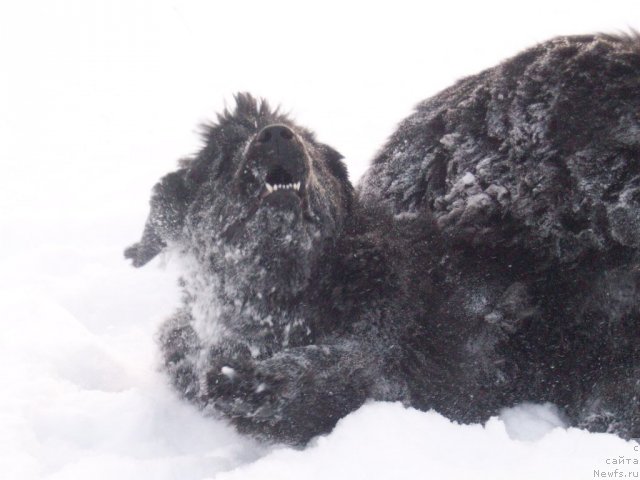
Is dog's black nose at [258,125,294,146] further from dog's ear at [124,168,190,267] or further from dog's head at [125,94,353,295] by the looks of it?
dog's ear at [124,168,190,267]

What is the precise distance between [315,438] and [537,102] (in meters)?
1.80

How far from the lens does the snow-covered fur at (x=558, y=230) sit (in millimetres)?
2320

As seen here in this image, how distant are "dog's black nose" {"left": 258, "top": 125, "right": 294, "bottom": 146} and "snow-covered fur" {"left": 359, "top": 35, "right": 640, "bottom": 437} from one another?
2.61ft

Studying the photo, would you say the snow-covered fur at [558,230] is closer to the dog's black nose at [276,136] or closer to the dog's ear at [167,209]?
the dog's black nose at [276,136]

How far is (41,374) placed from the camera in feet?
9.99

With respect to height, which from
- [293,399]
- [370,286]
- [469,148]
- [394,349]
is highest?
[469,148]

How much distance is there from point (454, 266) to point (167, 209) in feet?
5.50

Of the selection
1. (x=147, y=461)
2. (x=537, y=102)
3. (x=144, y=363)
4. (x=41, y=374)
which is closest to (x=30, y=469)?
(x=147, y=461)

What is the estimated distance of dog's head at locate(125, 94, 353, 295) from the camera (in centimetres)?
273

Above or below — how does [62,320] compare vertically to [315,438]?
above

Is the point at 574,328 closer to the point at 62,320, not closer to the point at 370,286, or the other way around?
the point at 370,286

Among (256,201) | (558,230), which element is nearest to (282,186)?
(256,201)

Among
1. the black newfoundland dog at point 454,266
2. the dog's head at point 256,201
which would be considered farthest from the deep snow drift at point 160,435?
the dog's head at point 256,201

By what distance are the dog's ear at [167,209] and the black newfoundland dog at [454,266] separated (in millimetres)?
261
